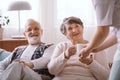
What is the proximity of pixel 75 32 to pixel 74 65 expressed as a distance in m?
0.31

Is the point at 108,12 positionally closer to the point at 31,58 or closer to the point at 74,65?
the point at 74,65

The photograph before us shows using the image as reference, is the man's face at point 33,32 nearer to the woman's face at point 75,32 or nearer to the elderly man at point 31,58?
the elderly man at point 31,58

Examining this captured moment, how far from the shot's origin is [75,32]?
242 cm

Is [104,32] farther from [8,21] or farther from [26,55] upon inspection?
[8,21]

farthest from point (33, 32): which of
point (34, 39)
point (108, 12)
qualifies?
point (108, 12)

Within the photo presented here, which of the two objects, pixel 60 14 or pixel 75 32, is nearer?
pixel 75 32

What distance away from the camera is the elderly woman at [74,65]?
2139 mm

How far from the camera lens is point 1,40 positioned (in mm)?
3498

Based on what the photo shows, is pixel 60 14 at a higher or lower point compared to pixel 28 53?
higher

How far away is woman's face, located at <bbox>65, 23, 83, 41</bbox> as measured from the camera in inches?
95.4

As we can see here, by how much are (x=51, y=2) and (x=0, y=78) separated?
1949 mm

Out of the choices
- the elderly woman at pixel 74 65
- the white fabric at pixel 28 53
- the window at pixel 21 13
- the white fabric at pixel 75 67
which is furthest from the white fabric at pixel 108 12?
the window at pixel 21 13

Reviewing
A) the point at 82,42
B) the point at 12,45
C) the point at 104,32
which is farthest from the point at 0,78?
the point at 12,45

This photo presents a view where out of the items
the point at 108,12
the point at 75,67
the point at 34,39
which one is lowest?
the point at 75,67
